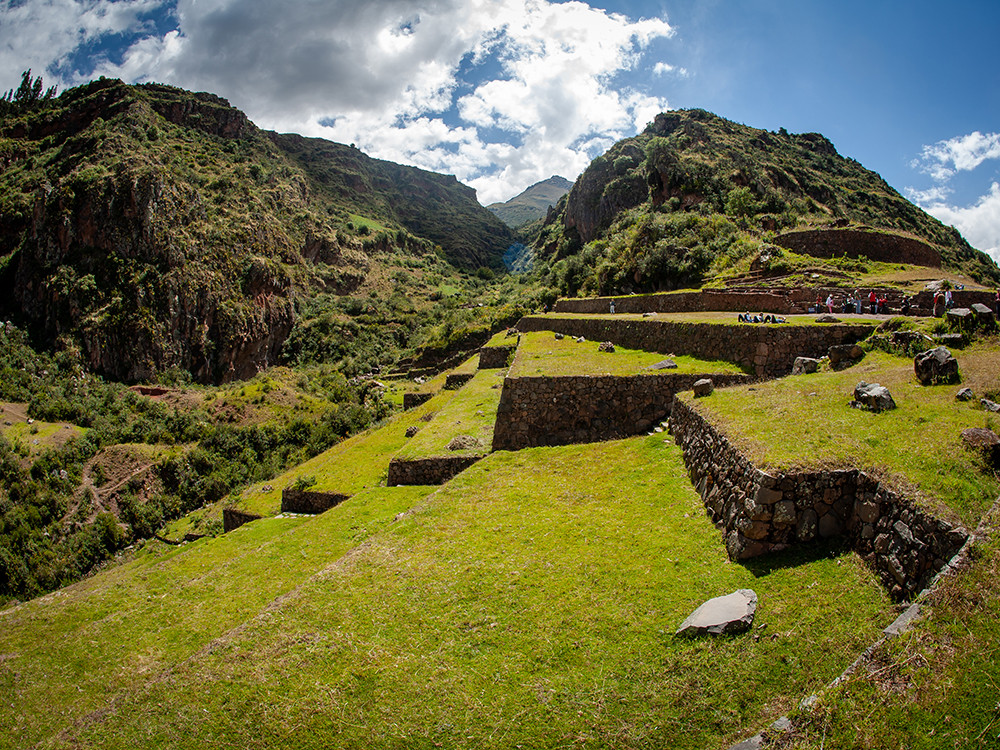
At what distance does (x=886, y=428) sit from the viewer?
22.3 feet

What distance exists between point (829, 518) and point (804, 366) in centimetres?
633

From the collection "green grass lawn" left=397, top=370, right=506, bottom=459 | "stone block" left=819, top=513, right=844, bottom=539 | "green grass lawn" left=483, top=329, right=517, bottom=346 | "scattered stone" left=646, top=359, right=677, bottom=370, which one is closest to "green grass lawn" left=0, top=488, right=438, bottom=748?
"green grass lawn" left=397, top=370, right=506, bottom=459

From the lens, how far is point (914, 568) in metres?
4.91

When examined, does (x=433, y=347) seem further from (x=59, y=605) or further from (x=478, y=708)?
(x=478, y=708)

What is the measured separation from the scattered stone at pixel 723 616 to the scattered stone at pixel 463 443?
9.33 m

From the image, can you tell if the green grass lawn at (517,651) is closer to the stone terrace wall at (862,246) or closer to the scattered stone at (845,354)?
the scattered stone at (845,354)

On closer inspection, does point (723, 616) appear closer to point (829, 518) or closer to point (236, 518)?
point (829, 518)

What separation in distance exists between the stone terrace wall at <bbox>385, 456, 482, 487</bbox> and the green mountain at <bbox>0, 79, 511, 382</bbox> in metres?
62.7

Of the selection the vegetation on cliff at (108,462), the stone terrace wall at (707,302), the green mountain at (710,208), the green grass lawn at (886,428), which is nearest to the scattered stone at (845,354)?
the green grass lawn at (886,428)

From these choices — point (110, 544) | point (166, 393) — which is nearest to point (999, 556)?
point (110, 544)

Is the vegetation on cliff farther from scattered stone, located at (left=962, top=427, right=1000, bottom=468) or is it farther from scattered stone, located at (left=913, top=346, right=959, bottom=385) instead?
scattered stone, located at (left=962, top=427, right=1000, bottom=468)

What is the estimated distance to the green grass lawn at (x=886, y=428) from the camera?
17.4 feet

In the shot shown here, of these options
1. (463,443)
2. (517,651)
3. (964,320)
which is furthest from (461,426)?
(964,320)

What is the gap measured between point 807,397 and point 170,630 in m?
12.5
